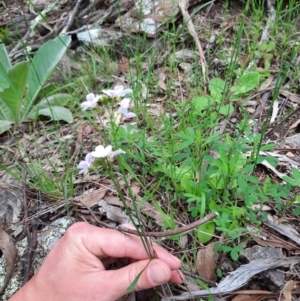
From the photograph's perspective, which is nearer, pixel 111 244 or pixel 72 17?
pixel 111 244

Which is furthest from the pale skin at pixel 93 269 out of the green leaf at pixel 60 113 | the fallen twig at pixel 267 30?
the fallen twig at pixel 267 30

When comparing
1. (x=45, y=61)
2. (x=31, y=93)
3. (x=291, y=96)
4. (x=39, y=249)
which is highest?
(x=45, y=61)

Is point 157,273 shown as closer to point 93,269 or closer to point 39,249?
point 93,269

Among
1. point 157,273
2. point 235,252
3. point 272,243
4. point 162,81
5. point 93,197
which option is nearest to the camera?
point 157,273

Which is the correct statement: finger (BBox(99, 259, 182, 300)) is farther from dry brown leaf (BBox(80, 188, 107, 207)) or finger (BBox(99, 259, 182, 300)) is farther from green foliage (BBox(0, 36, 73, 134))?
green foliage (BBox(0, 36, 73, 134))

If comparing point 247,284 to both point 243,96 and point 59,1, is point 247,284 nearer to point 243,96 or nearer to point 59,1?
point 243,96

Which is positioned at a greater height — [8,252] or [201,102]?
[201,102]

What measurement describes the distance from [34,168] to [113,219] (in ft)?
1.44

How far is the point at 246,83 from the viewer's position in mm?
1760

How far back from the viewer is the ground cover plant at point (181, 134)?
1.23 metres

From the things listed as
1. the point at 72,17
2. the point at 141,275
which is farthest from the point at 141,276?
the point at 72,17

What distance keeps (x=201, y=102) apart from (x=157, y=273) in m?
0.91

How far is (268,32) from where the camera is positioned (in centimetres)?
200

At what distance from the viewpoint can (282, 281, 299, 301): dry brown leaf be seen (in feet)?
3.71
